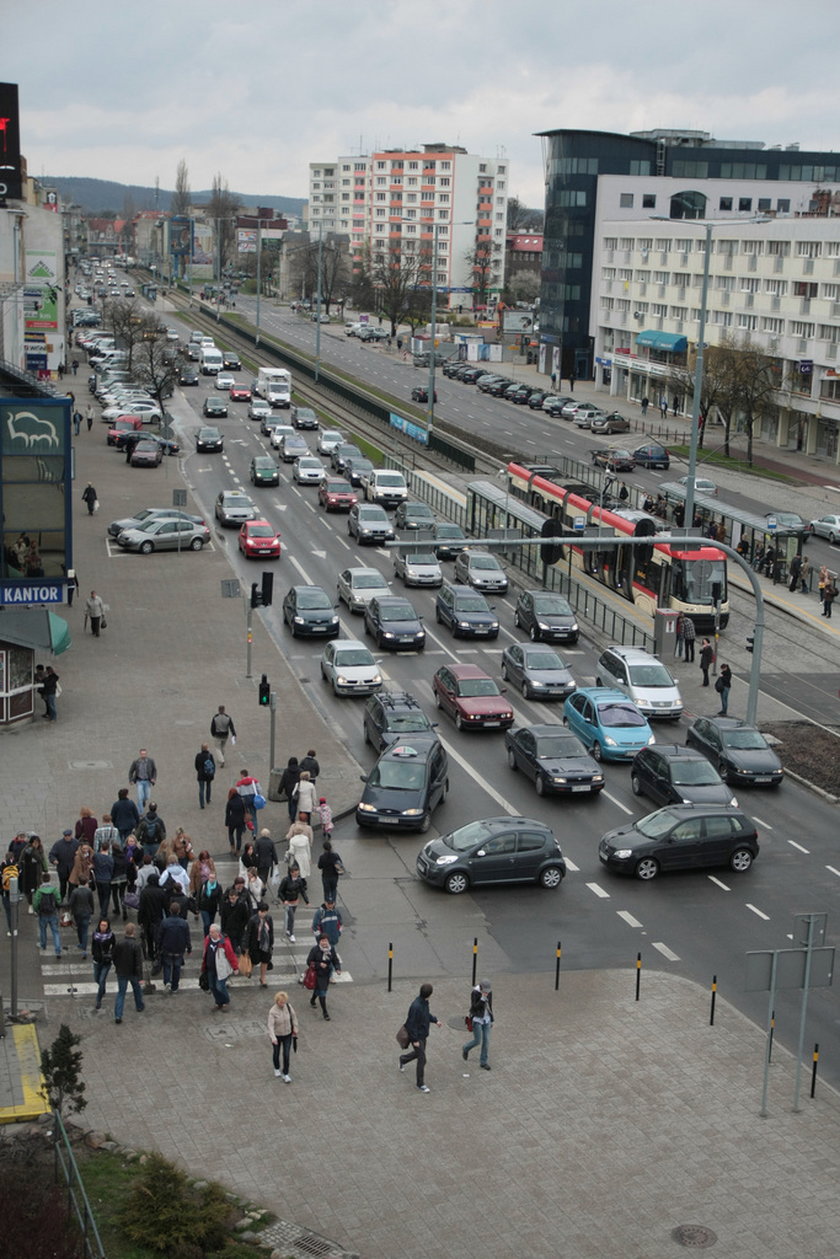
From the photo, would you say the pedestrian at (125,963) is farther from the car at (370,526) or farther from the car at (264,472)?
the car at (264,472)

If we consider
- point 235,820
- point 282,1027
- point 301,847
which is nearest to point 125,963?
point 282,1027

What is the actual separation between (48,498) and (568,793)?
41.5 feet

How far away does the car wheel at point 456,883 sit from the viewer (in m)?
25.8


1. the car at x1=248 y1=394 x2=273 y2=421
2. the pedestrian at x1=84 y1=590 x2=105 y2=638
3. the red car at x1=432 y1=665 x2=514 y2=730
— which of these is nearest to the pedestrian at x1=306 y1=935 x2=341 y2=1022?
the red car at x1=432 y1=665 x2=514 y2=730

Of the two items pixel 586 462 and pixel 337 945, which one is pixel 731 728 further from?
pixel 586 462

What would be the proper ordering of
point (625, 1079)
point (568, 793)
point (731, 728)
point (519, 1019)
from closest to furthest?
point (625, 1079), point (519, 1019), point (568, 793), point (731, 728)

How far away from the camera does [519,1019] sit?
68.8 feet

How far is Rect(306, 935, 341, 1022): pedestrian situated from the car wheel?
209 inches

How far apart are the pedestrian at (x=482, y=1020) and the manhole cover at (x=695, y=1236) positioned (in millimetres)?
3994

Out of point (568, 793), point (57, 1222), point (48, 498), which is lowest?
point (568, 793)

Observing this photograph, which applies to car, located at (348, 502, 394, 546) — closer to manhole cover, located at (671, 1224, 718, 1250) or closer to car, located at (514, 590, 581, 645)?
car, located at (514, 590, 581, 645)

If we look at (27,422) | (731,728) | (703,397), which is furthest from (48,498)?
(703,397)

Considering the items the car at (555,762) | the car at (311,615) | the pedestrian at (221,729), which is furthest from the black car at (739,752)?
the car at (311,615)

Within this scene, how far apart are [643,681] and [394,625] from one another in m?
7.87
